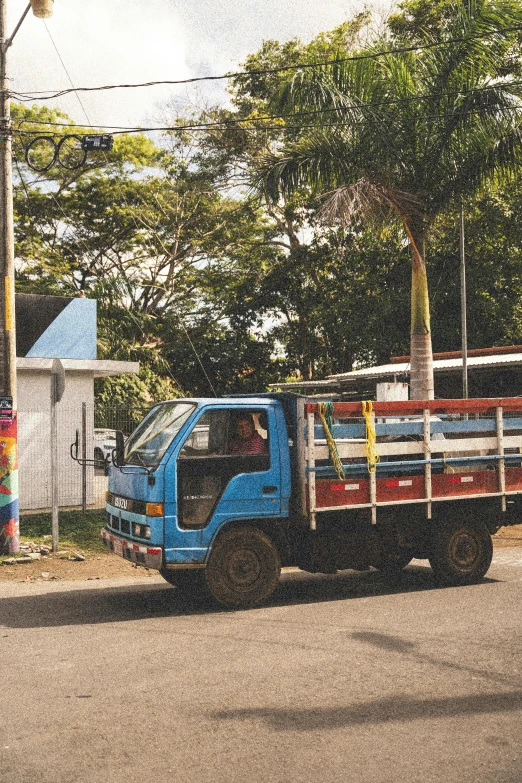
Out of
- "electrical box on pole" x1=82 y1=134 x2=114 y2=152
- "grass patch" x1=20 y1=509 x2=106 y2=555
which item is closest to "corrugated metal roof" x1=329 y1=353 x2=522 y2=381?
"grass patch" x1=20 y1=509 x2=106 y2=555

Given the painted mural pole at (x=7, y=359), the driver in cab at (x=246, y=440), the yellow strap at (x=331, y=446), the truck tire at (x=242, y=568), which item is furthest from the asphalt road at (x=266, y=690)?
the painted mural pole at (x=7, y=359)

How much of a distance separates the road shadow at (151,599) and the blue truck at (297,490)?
0.32m

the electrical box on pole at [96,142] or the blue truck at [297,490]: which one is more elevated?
the electrical box on pole at [96,142]

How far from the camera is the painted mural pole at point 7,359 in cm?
1126

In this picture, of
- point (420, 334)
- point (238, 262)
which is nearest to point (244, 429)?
point (420, 334)

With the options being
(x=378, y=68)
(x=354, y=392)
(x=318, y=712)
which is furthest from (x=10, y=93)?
(x=354, y=392)

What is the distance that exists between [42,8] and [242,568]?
810 cm

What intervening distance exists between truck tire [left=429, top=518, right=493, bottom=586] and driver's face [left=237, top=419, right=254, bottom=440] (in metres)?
2.50

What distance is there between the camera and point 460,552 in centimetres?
951

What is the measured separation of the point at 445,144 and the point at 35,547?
9315mm

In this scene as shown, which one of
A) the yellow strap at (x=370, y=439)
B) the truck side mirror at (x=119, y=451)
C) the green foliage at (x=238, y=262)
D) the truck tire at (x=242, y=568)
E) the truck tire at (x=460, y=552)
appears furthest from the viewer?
the green foliage at (x=238, y=262)

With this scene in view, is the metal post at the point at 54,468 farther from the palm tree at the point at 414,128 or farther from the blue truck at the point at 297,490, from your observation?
the palm tree at the point at 414,128

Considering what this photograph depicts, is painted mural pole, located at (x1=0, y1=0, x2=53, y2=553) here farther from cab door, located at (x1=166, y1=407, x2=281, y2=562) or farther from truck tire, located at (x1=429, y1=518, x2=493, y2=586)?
truck tire, located at (x1=429, y1=518, x2=493, y2=586)

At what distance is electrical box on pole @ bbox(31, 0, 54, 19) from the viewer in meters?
11.4
